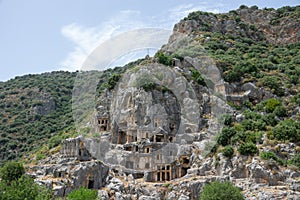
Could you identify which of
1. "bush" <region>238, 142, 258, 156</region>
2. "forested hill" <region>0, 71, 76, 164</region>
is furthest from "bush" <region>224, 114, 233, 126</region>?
"forested hill" <region>0, 71, 76, 164</region>

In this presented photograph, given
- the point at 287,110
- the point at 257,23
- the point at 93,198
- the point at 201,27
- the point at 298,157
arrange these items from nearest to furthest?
the point at 93,198 < the point at 298,157 < the point at 287,110 < the point at 201,27 < the point at 257,23

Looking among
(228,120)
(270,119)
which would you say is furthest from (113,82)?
(270,119)

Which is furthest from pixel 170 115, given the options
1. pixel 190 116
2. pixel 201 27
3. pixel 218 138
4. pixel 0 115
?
pixel 0 115

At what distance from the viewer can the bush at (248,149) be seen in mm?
42312

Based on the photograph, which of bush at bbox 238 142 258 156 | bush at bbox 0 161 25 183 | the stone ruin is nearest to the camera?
bush at bbox 0 161 25 183

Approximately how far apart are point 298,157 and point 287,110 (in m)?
15.5

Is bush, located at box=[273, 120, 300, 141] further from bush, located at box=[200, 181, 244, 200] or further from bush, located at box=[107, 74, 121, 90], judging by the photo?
bush, located at box=[107, 74, 121, 90]

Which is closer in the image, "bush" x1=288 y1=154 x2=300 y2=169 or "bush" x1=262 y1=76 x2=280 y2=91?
"bush" x1=288 y1=154 x2=300 y2=169

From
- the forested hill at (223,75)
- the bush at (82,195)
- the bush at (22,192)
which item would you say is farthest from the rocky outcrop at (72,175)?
the forested hill at (223,75)

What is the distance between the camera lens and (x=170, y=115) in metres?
59.6

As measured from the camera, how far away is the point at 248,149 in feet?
139

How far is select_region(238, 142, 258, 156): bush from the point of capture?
42.3 m

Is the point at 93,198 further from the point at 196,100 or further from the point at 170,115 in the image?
the point at 196,100

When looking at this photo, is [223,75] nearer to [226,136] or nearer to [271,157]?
[226,136]
